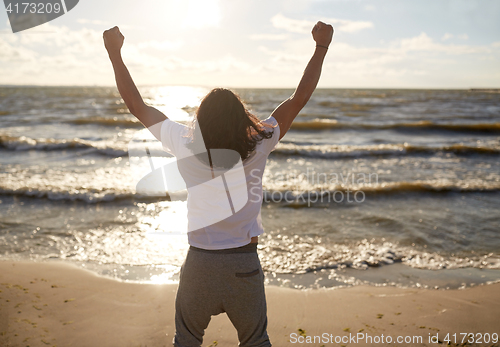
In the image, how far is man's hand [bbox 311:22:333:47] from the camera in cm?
184

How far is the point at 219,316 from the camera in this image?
129 inches

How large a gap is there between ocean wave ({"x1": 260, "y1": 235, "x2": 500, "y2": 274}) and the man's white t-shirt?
9.77 ft

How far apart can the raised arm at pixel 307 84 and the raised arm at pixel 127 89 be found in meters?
0.56

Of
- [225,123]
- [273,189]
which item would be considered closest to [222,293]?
[225,123]

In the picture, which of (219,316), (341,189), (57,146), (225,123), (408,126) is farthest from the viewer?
(408,126)

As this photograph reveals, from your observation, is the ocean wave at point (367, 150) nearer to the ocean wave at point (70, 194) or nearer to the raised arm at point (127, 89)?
the ocean wave at point (70, 194)

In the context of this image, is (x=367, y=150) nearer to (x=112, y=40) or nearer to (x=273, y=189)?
(x=273, y=189)

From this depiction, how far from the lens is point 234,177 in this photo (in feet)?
5.07

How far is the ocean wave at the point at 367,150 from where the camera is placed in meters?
12.5

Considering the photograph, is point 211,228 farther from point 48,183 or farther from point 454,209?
point 48,183

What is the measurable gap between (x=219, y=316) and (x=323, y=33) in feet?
8.58

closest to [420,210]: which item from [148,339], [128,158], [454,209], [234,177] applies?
[454,209]

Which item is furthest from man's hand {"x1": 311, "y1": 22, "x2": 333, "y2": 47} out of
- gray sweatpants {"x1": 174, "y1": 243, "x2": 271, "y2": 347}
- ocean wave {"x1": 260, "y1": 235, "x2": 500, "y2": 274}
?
ocean wave {"x1": 260, "y1": 235, "x2": 500, "y2": 274}

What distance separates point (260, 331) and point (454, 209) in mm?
6507
